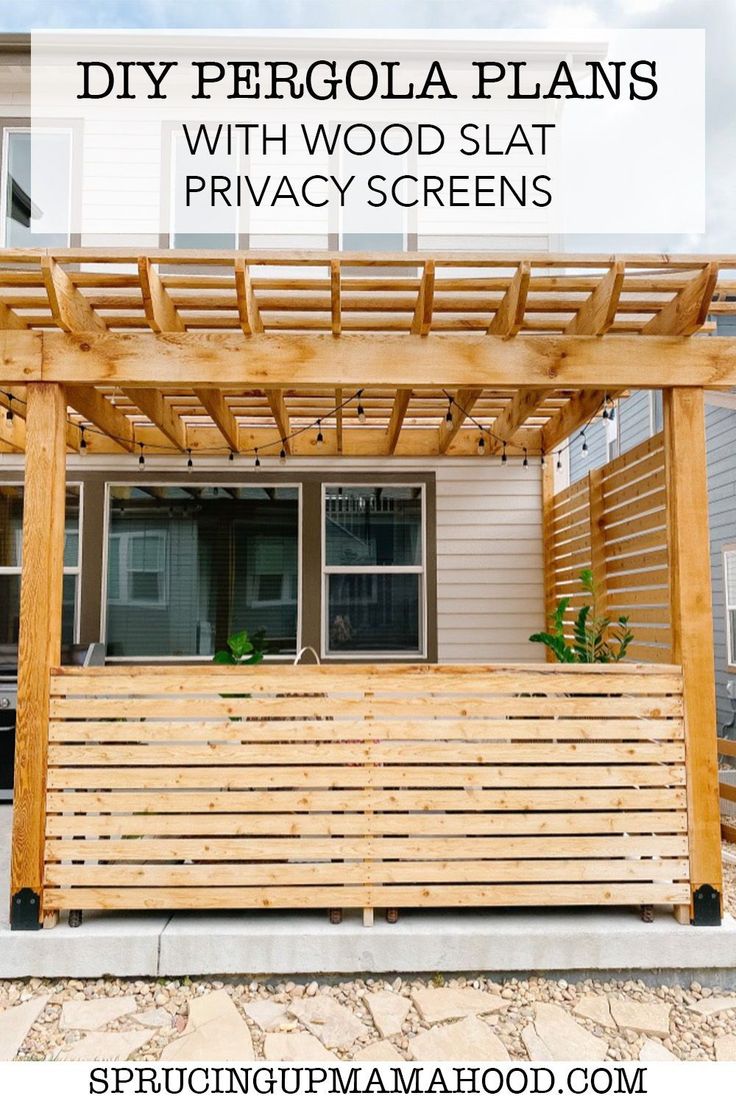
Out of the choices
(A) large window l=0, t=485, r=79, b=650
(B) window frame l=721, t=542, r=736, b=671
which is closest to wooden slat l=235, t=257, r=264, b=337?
(A) large window l=0, t=485, r=79, b=650

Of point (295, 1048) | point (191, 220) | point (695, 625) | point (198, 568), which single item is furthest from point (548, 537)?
point (295, 1048)

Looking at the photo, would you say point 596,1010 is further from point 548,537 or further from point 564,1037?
point 548,537

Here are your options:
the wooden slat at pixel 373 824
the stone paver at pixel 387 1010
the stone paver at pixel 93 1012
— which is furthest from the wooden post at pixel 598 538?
the stone paver at pixel 93 1012

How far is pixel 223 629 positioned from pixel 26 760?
2850 millimetres

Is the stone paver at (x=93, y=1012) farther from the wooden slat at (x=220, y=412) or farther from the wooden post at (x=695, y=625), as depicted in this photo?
the wooden slat at (x=220, y=412)

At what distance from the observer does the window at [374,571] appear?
617cm

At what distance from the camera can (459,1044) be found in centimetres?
276

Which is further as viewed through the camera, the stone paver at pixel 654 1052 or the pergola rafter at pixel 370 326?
the pergola rafter at pixel 370 326

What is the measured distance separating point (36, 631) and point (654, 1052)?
9.95ft

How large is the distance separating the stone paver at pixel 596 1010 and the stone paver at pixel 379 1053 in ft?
2.60

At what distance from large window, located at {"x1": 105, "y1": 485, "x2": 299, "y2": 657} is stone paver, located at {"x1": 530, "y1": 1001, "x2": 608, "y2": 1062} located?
3.58 metres

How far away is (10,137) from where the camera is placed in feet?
20.3
